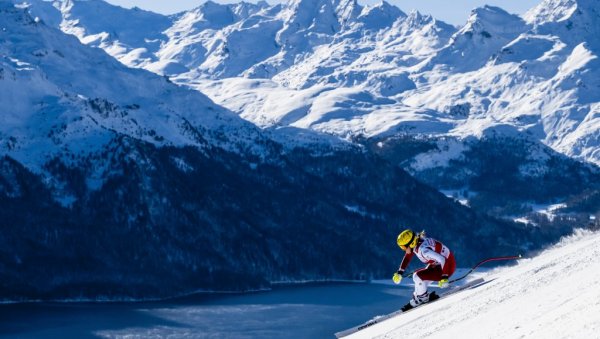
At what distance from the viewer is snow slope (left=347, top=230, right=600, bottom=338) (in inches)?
1267

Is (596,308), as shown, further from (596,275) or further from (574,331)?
(596,275)

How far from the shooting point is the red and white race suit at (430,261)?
49750mm

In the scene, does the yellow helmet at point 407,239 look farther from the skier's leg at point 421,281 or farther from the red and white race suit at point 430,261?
the skier's leg at point 421,281

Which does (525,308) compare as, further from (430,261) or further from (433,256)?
(430,261)

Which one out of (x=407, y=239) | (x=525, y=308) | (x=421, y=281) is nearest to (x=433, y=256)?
(x=421, y=281)

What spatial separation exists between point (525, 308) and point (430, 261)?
13.0 metres

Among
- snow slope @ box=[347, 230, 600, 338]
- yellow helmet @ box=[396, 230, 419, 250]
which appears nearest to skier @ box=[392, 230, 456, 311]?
yellow helmet @ box=[396, 230, 419, 250]

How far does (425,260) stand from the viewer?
1975 inches

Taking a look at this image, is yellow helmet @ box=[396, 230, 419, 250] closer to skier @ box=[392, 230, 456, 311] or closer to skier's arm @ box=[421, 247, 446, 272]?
skier @ box=[392, 230, 456, 311]

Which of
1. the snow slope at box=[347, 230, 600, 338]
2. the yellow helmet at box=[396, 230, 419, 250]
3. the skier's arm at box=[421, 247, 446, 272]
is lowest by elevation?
the snow slope at box=[347, 230, 600, 338]

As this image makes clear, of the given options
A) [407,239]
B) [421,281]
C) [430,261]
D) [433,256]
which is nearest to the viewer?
[407,239]

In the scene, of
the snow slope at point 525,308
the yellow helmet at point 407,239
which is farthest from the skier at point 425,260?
the snow slope at point 525,308

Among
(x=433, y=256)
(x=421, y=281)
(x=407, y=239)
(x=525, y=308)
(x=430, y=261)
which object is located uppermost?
(x=407, y=239)

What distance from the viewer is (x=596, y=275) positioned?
38.8 metres
